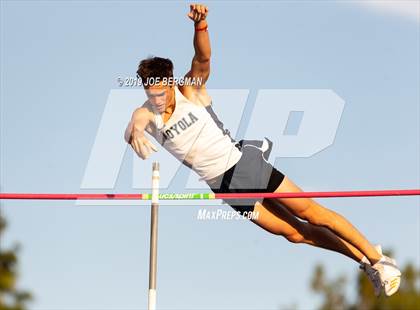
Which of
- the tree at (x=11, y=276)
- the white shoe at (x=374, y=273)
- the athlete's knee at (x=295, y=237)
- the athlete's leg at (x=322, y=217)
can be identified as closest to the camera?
the athlete's leg at (x=322, y=217)

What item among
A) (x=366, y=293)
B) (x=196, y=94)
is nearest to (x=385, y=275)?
(x=196, y=94)

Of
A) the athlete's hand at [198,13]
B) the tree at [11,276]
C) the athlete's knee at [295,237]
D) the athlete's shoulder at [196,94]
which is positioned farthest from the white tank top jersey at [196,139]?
the tree at [11,276]

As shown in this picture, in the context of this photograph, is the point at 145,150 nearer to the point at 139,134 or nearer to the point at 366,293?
the point at 139,134

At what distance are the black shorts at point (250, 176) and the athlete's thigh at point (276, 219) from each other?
0.58 feet

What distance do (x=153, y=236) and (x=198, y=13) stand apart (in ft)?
5.83

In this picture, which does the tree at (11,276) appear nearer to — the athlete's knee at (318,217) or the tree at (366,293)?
the tree at (366,293)

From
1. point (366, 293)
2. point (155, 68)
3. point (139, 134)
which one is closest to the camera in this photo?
point (139, 134)

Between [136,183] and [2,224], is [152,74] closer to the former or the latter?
[136,183]

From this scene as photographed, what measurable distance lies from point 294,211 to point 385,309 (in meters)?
50.8

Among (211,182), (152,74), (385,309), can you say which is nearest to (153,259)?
(211,182)

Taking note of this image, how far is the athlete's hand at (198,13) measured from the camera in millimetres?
9023

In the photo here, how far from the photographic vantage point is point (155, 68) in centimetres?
927

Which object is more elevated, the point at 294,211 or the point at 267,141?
the point at 267,141

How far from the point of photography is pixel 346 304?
61531 millimetres
